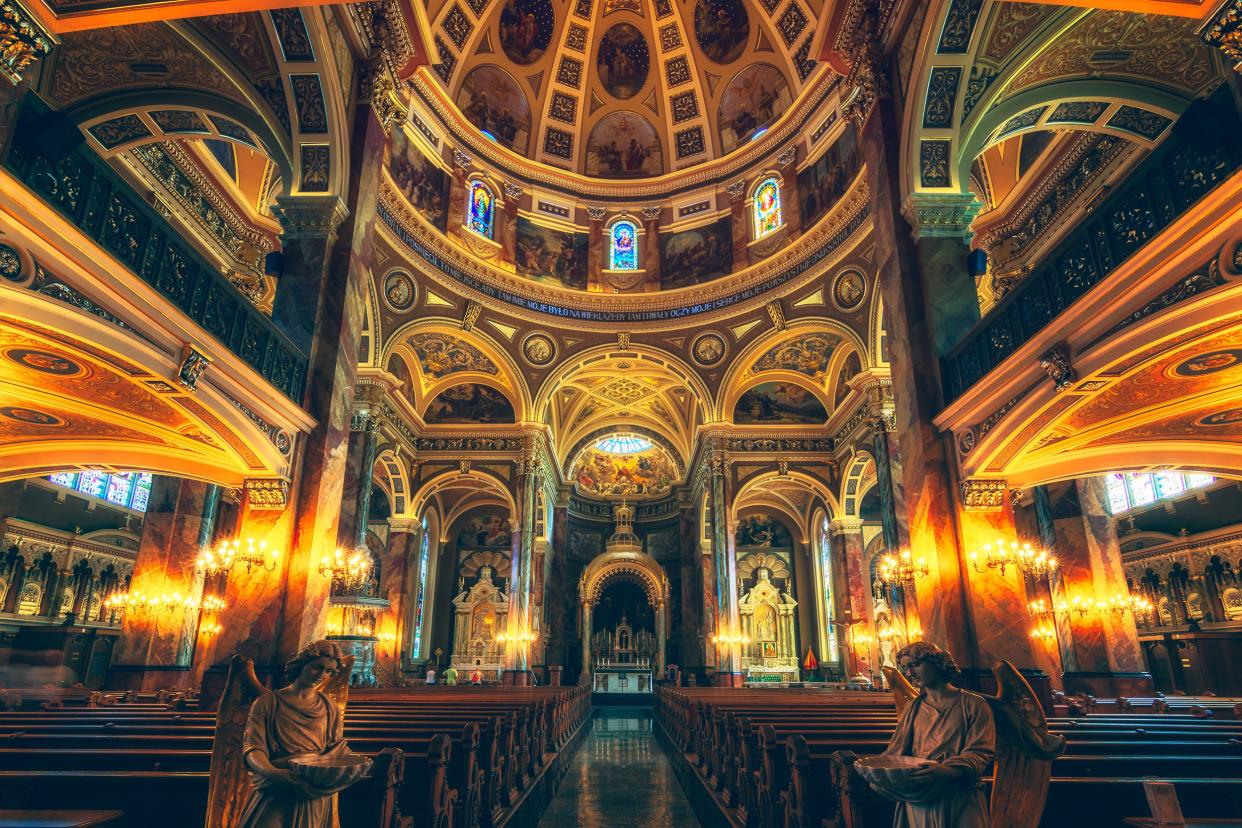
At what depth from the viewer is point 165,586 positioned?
14.4m

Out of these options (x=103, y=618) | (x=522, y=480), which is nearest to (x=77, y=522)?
(x=103, y=618)

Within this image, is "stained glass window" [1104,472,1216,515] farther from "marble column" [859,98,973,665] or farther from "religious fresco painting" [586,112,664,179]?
"religious fresco painting" [586,112,664,179]

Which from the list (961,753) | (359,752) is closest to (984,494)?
(961,753)

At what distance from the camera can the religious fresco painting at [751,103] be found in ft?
72.6

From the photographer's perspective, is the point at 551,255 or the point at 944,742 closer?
the point at 944,742

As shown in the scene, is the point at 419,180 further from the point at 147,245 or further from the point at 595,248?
the point at 147,245

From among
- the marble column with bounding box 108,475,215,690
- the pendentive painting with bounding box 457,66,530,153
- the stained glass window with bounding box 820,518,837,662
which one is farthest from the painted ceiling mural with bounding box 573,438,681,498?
the marble column with bounding box 108,475,215,690

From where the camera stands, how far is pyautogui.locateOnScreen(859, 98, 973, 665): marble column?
9.16m

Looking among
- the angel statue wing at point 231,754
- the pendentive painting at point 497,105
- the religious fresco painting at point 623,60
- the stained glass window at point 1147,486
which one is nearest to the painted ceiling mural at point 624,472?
the pendentive painting at point 497,105

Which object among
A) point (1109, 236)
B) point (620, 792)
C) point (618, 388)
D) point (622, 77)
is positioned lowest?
point (620, 792)

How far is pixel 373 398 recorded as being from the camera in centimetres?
1878

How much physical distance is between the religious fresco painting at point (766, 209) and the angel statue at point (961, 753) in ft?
65.1

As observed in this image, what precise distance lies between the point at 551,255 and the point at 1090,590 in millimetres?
18591

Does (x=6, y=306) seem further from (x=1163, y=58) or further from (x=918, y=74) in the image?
(x=1163, y=58)
